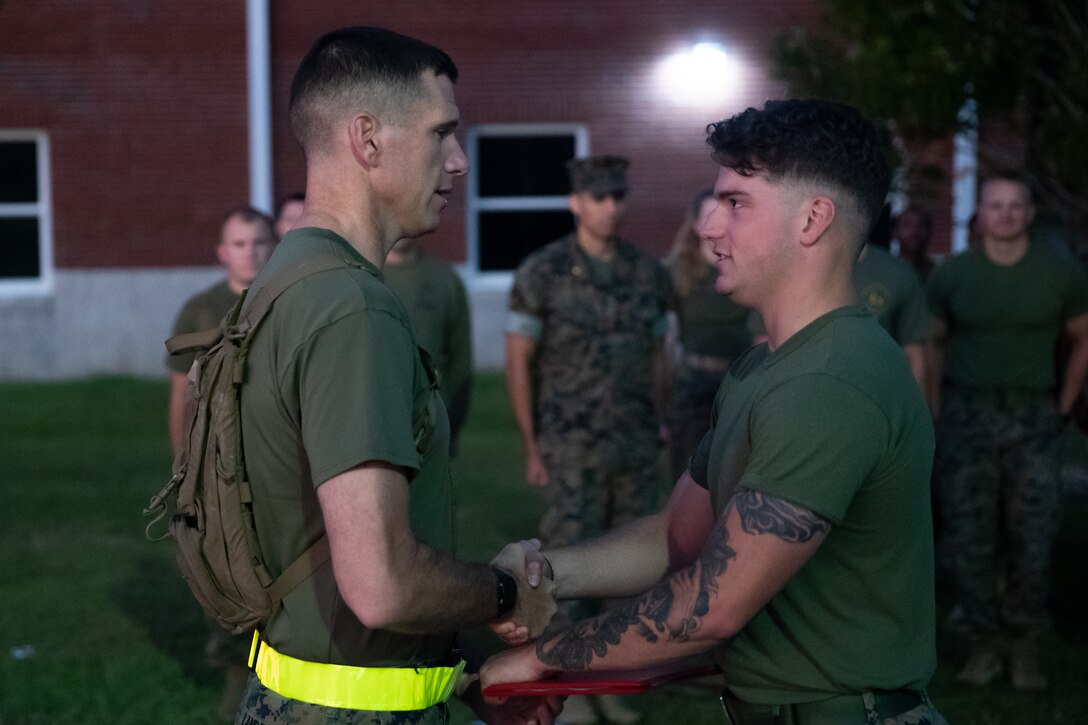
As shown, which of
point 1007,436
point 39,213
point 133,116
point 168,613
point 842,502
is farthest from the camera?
point 39,213

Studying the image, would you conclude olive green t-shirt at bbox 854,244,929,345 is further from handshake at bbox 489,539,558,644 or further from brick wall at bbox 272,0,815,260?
brick wall at bbox 272,0,815,260

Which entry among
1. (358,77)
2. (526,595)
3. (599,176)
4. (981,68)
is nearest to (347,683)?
Answer: (526,595)

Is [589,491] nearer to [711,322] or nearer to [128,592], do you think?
[711,322]

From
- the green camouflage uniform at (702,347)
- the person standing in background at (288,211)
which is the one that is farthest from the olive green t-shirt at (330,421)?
the green camouflage uniform at (702,347)

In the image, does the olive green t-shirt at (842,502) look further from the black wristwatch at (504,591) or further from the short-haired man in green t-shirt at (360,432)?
the short-haired man in green t-shirt at (360,432)

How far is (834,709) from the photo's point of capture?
260cm

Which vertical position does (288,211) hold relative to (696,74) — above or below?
below

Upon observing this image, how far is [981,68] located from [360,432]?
740 centimetres

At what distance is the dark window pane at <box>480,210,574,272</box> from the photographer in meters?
18.2

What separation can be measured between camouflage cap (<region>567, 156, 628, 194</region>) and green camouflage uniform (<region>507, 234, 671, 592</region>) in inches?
12.6

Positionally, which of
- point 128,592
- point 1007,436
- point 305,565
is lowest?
point 128,592

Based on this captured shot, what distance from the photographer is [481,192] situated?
18.2 meters

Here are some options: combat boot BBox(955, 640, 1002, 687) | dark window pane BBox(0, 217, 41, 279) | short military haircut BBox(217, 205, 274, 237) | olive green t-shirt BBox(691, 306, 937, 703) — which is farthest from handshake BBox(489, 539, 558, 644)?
dark window pane BBox(0, 217, 41, 279)

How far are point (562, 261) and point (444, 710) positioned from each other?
4208 mm
